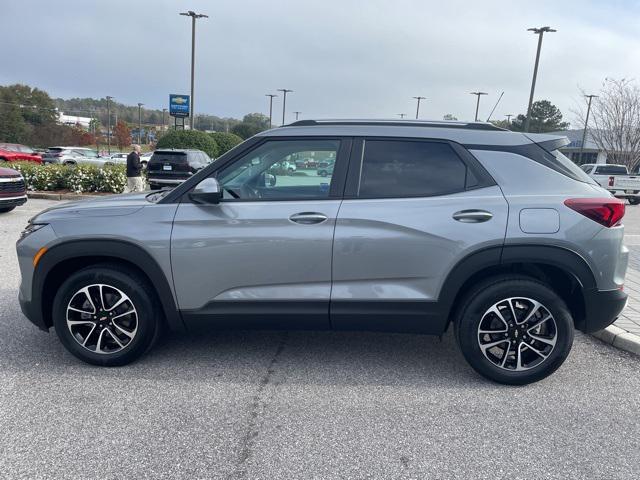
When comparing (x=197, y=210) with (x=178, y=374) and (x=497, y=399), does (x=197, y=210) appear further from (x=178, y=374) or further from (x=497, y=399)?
(x=497, y=399)

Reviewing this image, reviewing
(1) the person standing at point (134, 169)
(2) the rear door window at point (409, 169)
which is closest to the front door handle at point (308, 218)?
(2) the rear door window at point (409, 169)

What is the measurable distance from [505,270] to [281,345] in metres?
1.92

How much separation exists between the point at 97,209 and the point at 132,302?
74 centimetres

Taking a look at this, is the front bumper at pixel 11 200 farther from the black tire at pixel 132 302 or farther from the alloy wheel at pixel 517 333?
the alloy wheel at pixel 517 333

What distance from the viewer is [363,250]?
3381 mm

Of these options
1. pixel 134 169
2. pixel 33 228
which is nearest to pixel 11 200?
pixel 134 169

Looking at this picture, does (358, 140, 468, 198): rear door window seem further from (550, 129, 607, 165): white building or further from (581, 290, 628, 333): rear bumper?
(550, 129, 607, 165): white building

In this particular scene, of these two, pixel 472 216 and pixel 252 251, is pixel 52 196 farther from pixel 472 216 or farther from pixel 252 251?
pixel 472 216

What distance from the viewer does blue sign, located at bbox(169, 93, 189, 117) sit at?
31.1m

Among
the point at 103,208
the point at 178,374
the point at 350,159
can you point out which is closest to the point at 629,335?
the point at 350,159

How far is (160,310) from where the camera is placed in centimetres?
369

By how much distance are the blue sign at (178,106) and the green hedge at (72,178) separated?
663 inches

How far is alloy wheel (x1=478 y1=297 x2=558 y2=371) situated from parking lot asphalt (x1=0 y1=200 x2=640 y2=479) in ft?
0.73

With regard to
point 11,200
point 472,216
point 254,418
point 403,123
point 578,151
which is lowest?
point 254,418
